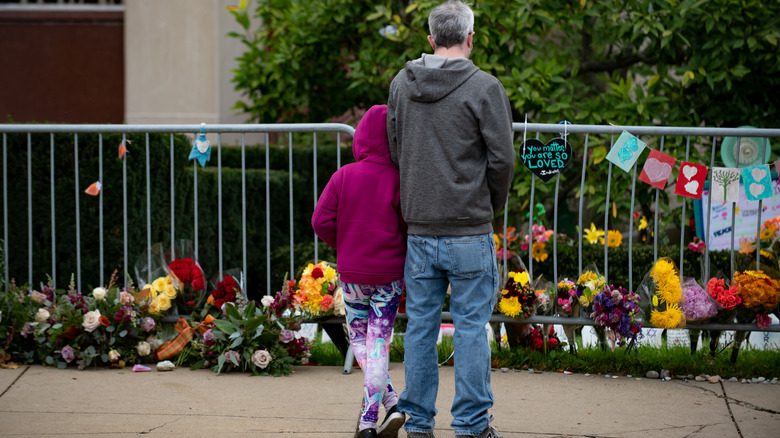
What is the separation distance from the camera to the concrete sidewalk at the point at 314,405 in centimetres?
399

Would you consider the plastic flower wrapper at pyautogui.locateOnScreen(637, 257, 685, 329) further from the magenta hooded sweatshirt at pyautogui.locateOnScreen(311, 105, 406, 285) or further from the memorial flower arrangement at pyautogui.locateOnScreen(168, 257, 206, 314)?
the memorial flower arrangement at pyautogui.locateOnScreen(168, 257, 206, 314)

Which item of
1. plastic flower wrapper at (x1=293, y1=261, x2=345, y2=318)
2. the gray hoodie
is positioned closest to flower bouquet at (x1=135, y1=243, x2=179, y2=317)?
plastic flower wrapper at (x1=293, y1=261, x2=345, y2=318)

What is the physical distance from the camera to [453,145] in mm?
3496

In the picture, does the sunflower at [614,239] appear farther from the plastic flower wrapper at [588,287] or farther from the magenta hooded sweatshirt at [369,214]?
the magenta hooded sweatshirt at [369,214]

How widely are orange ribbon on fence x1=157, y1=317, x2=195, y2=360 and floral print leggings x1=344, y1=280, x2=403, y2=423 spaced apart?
1712mm

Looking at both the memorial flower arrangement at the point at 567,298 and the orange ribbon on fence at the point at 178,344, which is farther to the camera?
the orange ribbon on fence at the point at 178,344

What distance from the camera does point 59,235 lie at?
5.99 metres

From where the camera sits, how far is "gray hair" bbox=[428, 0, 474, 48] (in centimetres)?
354

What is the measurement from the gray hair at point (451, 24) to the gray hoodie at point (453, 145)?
0.34 ft

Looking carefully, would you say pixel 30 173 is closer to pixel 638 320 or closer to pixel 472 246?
pixel 472 246

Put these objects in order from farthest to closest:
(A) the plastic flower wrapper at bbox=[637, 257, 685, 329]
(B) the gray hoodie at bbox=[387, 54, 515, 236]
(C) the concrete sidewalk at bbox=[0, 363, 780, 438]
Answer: (A) the plastic flower wrapper at bbox=[637, 257, 685, 329]
(C) the concrete sidewalk at bbox=[0, 363, 780, 438]
(B) the gray hoodie at bbox=[387, 54, 515, 236]

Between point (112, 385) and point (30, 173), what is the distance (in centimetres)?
174

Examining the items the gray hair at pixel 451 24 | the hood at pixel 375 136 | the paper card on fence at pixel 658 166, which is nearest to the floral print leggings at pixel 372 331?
the hood at pixel 375 136

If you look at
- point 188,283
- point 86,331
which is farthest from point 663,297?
point 86,331
